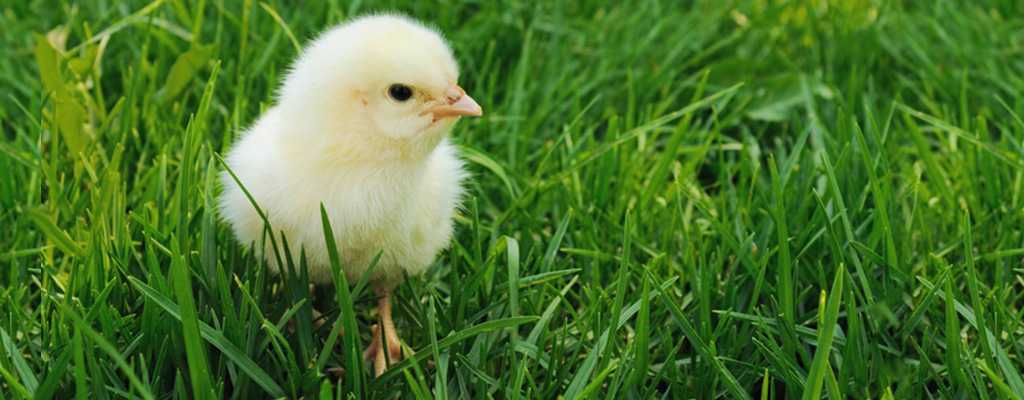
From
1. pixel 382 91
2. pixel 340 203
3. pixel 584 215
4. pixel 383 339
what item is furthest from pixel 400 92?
pixel 584 215

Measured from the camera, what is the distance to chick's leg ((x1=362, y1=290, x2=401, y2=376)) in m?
2.55

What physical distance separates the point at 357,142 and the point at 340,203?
121 millimetres

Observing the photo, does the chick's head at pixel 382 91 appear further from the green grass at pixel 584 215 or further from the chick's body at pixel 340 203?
the green grass at pixel 584 215

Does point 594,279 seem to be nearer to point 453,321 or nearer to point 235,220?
point 453,321

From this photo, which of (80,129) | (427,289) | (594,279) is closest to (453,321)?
(427,289)

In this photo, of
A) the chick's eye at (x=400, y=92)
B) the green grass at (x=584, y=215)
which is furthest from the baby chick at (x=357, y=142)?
the green grass at (x=584, y=215)

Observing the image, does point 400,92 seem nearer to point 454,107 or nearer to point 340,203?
point 454,107

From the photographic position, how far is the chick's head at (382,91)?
2309 millimetres

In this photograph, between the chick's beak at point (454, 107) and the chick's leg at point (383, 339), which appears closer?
the chick's beak at point (454, 107)

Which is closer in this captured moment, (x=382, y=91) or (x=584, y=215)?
(x=382, y=91)

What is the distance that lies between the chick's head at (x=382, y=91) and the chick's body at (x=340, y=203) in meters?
0.05

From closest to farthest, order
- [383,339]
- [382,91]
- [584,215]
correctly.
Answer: [382,91] → [383,339] → [584,215]

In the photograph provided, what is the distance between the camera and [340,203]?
237 centimetres

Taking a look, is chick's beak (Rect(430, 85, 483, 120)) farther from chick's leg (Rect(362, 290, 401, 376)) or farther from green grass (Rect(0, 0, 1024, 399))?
chick's leg (Rect(362, 290, 401, 376))
